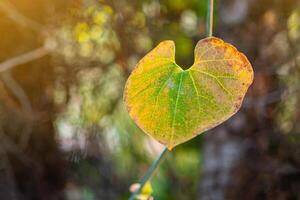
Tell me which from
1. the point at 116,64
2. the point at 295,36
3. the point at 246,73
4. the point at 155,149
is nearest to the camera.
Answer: the point at 246,73

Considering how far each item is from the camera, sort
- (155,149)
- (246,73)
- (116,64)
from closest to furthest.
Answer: (246,73)
(116,64)
(155,149)

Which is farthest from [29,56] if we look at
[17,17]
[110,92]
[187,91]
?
[187,91]

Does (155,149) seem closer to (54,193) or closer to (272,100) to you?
(54,193)

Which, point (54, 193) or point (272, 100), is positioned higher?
point (272, 100)

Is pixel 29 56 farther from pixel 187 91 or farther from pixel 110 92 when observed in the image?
pixel 187 91

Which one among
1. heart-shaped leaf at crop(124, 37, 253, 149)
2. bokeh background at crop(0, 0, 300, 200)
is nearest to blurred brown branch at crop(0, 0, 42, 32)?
bokeh background at crop(0, 0, 300, 200)

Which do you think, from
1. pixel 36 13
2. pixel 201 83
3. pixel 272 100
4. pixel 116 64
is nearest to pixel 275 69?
pixel 272 100
